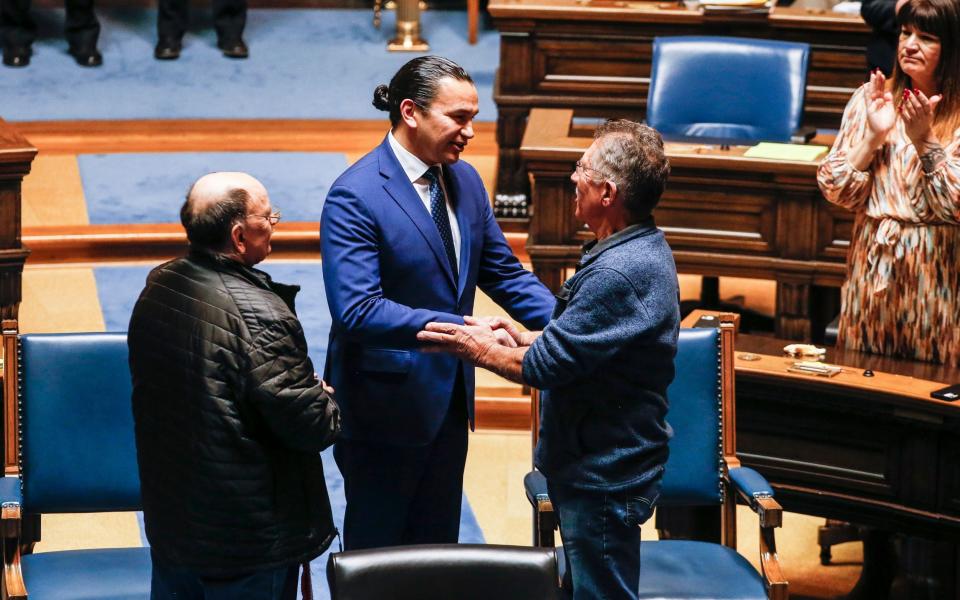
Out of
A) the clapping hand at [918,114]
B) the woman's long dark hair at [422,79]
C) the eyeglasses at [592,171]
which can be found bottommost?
the eyeglasses at [592,171]

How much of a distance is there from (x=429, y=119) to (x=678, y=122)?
287 centimetres

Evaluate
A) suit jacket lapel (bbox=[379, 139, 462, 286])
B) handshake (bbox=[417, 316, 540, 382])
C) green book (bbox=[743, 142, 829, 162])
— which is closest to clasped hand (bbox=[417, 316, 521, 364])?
handshake (bbox=[417, 316, 540, 382])

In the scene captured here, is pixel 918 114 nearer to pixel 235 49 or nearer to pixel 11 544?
pixel 11 544

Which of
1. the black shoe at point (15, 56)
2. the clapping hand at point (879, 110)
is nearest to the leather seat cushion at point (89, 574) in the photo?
the clapping hand at point (879, 110)

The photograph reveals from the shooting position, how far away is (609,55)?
21.2 feet

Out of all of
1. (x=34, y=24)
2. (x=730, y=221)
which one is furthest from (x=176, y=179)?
(x=730, y=221)

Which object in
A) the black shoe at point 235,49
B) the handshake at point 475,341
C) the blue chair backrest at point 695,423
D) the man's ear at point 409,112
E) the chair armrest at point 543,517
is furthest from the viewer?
the black shoe at point 235,49

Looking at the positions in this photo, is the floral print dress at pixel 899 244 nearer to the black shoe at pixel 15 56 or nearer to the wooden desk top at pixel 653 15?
the wooden desk top at pixel 653 15

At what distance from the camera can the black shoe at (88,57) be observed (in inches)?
Result: 331

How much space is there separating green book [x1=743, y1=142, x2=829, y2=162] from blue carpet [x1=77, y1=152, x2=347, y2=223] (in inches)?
88.3

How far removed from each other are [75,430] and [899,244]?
2141 millimetres

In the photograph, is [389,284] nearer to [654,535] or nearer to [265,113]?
[654,535]

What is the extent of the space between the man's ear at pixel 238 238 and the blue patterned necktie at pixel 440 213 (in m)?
0.61

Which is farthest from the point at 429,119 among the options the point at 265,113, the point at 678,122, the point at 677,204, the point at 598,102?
the point at 265,113
